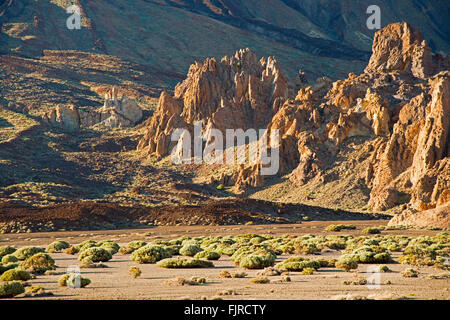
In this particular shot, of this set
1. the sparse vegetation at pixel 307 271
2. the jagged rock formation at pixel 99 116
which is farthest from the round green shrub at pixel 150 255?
the jagged rock formation at pixel 99 116

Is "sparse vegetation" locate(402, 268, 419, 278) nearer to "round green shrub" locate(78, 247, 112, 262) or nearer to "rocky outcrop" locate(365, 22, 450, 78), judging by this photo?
"round green shrub" locate(78, 247, 112, 262)

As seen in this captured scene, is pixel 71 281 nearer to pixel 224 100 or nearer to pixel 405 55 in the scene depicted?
pixel 405 55

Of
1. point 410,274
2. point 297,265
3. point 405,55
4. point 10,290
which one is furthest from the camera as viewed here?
point 405,55

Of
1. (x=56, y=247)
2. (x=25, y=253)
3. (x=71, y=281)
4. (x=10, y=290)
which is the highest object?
(x=10, y=290)

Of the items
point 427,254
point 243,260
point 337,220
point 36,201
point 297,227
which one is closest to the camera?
point 243,260

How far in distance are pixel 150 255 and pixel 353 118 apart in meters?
62.9

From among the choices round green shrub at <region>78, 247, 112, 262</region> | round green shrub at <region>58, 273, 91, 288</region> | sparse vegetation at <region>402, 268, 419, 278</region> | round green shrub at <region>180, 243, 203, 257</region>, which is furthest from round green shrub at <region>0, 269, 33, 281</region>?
sparse vegetation at <region>402, 268, 419, 278</region>

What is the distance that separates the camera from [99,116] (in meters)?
145

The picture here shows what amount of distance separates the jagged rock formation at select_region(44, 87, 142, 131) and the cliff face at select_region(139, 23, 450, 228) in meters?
20.5

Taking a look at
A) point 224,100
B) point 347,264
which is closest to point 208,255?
point 347,264

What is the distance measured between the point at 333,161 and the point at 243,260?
201 feet

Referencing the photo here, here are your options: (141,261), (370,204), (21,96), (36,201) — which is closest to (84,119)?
(21,96)

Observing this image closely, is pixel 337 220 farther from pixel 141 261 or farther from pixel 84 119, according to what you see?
pixel 84 119

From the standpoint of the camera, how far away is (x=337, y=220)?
69875 mm
